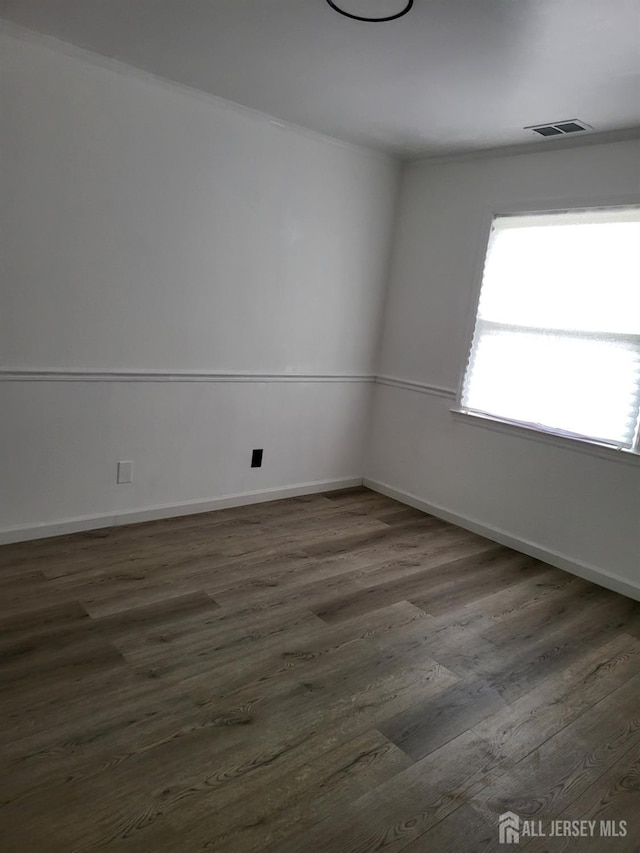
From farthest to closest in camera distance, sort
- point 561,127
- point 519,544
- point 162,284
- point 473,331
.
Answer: point 473,331 < point 519,544 < point 162,284 < point 561,127

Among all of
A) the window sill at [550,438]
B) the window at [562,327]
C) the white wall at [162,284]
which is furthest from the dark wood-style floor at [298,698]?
the window at [562,327]

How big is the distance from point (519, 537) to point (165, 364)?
247 cm

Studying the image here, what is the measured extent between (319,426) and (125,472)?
1509mm

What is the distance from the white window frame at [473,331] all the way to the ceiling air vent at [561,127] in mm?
369

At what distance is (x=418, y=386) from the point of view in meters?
4.37

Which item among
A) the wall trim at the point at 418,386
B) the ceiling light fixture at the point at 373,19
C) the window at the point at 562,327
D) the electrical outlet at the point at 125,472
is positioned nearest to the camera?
the ceiling light fixture at the point at 373,19

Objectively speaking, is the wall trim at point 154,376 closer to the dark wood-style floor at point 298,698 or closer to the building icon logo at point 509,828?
the dark wood-style floor at point 298,698

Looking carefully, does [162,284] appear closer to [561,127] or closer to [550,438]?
[561,127]

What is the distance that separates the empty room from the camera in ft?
6.09

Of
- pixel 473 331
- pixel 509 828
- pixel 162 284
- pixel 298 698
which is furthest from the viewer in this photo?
pixel 473 331

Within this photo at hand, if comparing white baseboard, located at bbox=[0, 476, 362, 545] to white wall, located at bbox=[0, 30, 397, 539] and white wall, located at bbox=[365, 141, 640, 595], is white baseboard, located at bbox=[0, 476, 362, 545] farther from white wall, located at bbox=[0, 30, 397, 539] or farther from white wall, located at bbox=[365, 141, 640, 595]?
white wall, located at bbox=[365, 141, 640, 595]

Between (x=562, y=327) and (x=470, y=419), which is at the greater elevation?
(x=562, y=327)

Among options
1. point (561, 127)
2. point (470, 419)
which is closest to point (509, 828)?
point (470, 419)

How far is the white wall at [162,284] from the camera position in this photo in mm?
2895
